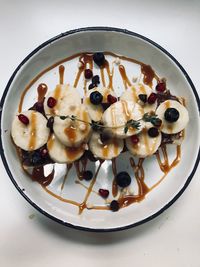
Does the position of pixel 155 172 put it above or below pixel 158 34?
below

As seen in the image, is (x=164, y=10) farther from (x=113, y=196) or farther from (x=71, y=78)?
(x=113, y=196)

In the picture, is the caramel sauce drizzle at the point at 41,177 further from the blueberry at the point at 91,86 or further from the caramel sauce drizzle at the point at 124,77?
the caramel sauce drizzle at the point at 124,77

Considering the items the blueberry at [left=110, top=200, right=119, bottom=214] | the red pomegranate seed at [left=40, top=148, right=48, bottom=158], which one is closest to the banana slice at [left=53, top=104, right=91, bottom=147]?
the red pomegranate seed at [left=40, top=148, right=48, bottom=158]

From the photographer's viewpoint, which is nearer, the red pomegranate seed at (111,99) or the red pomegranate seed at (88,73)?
the red pomegranate seed at (111,99)

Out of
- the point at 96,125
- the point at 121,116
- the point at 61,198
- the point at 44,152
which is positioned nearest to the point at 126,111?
the point at 121,116

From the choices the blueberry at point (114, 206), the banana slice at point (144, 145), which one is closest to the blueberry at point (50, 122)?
the banana slice at point (144, 145)

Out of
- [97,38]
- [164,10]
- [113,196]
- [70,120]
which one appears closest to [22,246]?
[113,196]
